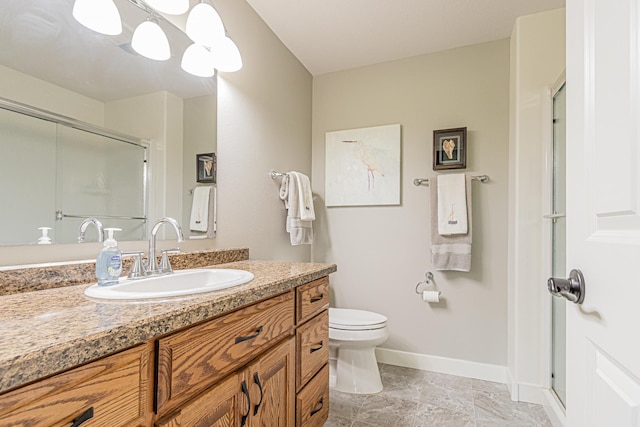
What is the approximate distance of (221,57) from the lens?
61.9 inches

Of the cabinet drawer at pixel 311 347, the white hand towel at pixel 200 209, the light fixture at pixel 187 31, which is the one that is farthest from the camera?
the white hand towel at pixel 200 209

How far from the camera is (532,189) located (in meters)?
1.92

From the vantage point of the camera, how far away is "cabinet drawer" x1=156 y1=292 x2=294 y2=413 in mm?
687

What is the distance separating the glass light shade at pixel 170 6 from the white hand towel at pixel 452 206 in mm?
1810

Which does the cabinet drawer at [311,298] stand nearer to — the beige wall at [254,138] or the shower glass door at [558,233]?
the beige wall at [254,138]

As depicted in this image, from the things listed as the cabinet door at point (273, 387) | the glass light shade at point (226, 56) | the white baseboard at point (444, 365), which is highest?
the glass light shade at point (226, 56)

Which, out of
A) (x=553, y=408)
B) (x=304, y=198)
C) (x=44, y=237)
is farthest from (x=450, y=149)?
(x=44, y=237)

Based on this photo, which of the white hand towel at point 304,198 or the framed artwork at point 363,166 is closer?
the white hand towel at point 304,198

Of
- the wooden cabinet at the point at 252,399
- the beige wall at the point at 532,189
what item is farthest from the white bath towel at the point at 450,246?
the wooden cabinet at the point at 252,399

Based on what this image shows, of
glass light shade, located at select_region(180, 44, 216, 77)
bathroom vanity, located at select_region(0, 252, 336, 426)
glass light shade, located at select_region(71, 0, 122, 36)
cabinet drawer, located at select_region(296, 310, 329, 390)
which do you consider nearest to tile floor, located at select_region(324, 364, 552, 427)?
cabinet drawer, located at select_region(296, 310, 329, 390)

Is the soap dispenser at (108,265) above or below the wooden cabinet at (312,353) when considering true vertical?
above

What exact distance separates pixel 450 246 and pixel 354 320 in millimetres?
832

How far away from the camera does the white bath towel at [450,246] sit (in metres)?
2.16
